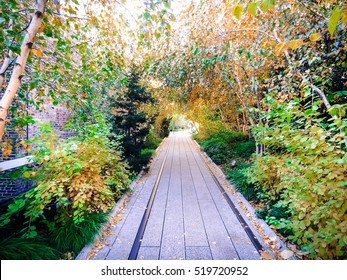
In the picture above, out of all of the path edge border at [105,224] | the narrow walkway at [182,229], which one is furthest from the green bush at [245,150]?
the path edge border at [105,224]

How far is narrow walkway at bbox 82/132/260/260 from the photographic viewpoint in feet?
8.33

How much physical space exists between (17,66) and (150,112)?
8.40 metres

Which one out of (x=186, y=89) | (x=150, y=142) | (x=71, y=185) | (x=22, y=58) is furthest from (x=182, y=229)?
(x=150, y=142)

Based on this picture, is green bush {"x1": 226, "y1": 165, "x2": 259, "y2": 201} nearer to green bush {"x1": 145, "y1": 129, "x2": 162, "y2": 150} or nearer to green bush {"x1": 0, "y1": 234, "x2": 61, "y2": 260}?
green bush {"x1": 0, "y1": 234, "x2": 61, "y2": 260}

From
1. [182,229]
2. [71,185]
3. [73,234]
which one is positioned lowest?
[182,229]

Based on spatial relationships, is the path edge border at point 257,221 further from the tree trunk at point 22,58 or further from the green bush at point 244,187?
the tree trunk at point 22,58

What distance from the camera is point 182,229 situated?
310cm

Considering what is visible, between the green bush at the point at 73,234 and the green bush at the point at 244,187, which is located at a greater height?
the green bush at the point at 244,187

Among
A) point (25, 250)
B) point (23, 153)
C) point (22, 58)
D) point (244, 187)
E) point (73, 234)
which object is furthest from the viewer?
point (244, 187)

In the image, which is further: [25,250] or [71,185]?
[71,185]

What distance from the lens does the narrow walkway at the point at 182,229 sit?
2539mm

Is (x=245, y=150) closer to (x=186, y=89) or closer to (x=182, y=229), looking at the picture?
(x=186, y=89)
